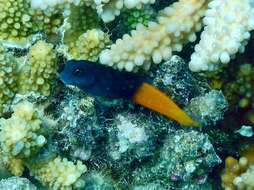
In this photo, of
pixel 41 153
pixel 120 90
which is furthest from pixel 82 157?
pixel 120 90

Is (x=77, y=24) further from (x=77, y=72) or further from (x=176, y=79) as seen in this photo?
(x=176, y=79)

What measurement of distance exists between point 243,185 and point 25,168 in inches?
54.9

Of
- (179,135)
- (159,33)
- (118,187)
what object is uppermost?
(159,33)

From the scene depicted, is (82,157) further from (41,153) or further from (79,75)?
(79,75)

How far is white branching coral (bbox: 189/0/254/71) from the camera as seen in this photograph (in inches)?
94.0

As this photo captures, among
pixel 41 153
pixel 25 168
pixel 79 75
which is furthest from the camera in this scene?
pixel 25 168

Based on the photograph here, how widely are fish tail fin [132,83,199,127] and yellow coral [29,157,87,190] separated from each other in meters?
0.53

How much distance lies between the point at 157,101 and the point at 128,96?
18cm

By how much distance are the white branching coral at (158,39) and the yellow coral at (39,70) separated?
0.34 metres

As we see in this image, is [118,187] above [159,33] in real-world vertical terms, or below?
below

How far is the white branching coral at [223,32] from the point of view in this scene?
2.39 metres

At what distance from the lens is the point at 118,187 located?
9.08 feet

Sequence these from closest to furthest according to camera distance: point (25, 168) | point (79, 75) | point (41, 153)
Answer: point (79, 75), point (41, 153), point (25, 168)

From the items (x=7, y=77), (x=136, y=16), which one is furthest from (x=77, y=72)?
(x=136, y=16)
